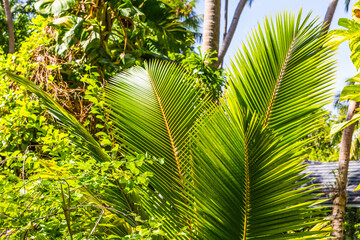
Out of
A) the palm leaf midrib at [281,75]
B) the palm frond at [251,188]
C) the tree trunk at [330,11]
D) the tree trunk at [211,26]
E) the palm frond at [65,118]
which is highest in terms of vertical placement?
the tree trunk at [330,11]

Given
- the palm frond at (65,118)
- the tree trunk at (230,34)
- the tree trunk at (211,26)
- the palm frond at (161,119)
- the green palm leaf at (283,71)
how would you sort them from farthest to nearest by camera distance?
1. the tree trunk at (230,34)
2. the tree trunk at (211,26)
3. the palm frond at (65,118)
4. the palm frond at (161,119)
5. the green palm leaf at (283,71)

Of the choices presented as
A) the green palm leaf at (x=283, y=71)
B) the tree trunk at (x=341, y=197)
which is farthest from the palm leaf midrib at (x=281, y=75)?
the tree trunk at (x=341, y=197)

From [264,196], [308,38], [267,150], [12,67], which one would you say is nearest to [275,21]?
[308,38]

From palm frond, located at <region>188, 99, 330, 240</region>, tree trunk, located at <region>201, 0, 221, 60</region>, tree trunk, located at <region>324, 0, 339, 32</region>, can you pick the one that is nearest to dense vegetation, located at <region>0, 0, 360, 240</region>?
palm frond, located at <region>188, 99, 330, 240</region>

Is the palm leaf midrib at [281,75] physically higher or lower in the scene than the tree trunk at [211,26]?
lower

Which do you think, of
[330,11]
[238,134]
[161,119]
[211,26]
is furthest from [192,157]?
[330,11]

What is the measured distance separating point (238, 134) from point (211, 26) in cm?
297

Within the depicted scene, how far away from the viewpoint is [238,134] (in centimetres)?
166

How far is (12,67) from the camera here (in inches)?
165

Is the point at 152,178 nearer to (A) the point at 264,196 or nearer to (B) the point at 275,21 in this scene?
(A) the point at 264,196

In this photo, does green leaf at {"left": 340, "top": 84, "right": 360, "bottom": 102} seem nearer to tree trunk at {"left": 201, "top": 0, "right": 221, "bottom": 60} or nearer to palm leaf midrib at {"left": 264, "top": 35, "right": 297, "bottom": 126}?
palm leaf midrib at {"left": 264, "top": 35, "right": 297, "bottom": 126}

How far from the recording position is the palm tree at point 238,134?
Result: 5.29 ft

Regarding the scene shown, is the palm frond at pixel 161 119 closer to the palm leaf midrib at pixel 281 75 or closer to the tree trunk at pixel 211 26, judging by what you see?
the palm leaf midrib at pixel 281 75

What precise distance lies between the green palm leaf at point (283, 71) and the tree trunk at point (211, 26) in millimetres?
2114
